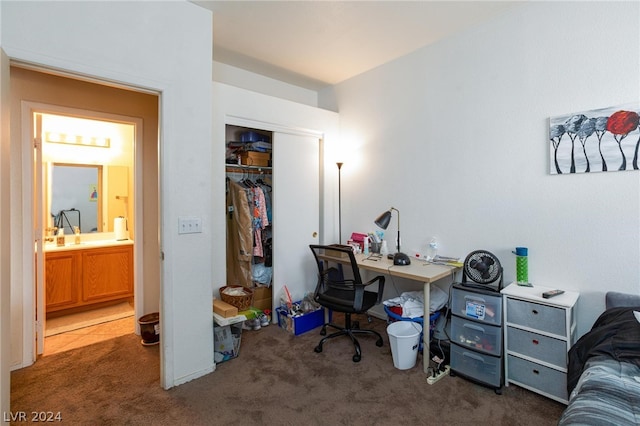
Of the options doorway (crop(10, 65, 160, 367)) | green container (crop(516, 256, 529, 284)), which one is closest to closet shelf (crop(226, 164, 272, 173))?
doorway (crop(10, 65, 160, 367))

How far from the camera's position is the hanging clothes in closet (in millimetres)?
3158

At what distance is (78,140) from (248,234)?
2.62 m

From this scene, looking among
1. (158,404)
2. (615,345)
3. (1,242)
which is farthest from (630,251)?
(1,242)

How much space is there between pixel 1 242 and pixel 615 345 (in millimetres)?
3165

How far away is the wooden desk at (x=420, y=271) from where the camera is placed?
2323 millimetres

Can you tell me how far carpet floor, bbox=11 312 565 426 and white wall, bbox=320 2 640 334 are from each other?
1.01 metres

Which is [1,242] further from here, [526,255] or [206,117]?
[526,255]

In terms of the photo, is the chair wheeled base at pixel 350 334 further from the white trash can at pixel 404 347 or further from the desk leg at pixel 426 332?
the desk leg at pixel 426 332

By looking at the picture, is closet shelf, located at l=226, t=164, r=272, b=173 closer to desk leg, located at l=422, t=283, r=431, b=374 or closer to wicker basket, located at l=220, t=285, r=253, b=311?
wicker basket, located at l=220, t=285, r=253, b=311

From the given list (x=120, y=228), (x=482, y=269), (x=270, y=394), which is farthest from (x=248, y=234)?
(x=482, y=269)

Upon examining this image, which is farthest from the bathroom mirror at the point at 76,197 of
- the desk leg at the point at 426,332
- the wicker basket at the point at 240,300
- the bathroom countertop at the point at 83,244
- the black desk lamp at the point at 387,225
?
the desk leg at the point at 426,332

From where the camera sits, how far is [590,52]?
2.04 m

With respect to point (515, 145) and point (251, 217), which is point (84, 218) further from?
point (515, 145)

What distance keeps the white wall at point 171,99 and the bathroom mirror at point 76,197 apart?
1.49 m
